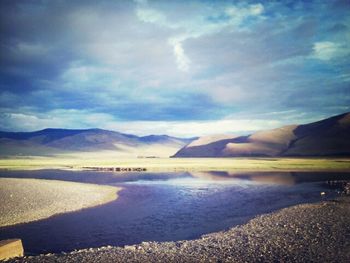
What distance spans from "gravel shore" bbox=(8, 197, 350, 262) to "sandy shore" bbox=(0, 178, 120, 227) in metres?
11.9

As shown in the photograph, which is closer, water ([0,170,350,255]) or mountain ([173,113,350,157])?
water ([0,170,350,255])

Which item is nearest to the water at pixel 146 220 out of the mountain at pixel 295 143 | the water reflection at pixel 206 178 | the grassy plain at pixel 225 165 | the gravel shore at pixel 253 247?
the gravel shore at pixel 253 247

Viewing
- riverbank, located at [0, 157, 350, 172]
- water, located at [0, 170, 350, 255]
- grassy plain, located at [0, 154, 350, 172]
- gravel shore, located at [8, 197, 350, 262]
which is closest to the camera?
gravel shore, located at [8, 197, 350, 262]

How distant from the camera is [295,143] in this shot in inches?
6624

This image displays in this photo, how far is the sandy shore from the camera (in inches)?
1029

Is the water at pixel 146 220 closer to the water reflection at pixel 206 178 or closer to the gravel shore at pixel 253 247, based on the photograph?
the gravel shore at pixel 253 247

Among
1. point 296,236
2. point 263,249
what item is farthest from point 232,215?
point 263,249

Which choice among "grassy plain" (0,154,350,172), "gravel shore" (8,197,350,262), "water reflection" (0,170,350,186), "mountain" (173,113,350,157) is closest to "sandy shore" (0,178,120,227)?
"gravel shore" (8,197,350,262)

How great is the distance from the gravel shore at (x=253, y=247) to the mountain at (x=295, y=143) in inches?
5217

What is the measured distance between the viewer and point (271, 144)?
178875 millimetres

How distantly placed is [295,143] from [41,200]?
156779 millimetres

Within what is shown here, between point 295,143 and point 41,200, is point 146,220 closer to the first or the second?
point 41,200

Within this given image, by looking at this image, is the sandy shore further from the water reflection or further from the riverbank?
→ the riverbank

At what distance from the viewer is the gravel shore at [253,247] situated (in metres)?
14.8
